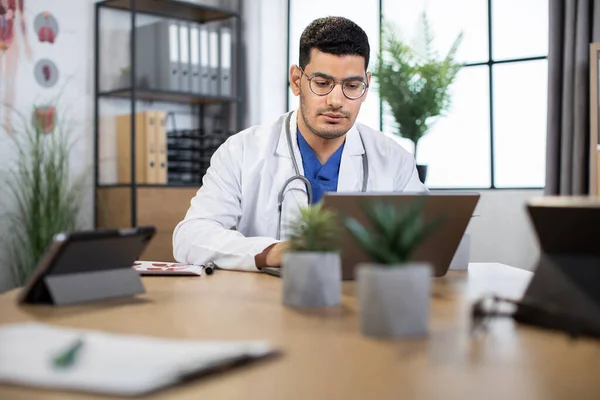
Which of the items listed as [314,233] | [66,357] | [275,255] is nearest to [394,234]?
[314,233]

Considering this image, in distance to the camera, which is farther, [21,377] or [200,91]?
[200,91]

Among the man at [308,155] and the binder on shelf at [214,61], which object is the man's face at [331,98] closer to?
the man at [308,155]

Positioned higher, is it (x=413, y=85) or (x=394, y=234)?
(x=413, y=85)

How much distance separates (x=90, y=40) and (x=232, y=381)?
→ 3706 mm

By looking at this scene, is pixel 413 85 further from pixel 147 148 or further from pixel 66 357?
pixel 66 357

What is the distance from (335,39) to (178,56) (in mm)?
2163

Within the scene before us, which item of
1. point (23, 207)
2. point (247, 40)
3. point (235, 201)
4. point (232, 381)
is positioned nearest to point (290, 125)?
point (235, 201)

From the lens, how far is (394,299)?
83cm

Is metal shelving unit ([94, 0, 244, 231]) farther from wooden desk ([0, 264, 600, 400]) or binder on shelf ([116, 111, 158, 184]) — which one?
wooden desk ([0, 264, 600, 400])

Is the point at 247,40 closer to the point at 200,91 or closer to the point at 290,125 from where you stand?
the point at 200,91

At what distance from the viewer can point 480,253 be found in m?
4.14

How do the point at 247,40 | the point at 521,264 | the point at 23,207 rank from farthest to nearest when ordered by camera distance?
1. the point at 247,40
2. the point at 521,264
3. the point at 23,207

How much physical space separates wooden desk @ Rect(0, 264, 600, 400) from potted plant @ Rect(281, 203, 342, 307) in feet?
0.11

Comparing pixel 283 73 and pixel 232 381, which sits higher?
pixel 283 73
